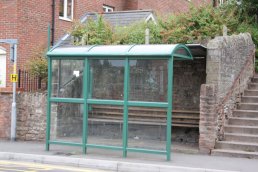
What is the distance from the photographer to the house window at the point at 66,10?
22031mm

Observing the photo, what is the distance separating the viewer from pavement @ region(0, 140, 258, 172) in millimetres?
11031

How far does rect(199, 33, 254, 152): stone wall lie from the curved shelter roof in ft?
3.24

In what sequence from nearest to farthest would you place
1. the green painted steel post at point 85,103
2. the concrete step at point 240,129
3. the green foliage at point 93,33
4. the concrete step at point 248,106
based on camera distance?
the green painted steel post at point 85,103
the concrete step at point 240,129
the concrete step at point 248,106
the green foliage at point 93,33

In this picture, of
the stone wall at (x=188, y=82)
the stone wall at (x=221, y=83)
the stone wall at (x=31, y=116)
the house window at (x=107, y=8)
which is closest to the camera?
the stone wall at (x=221, y=83)

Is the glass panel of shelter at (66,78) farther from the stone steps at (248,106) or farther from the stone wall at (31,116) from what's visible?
the stone steps at (248,106)

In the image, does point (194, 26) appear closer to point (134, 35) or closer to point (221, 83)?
point (134, 35)

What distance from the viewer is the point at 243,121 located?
14.1 metres

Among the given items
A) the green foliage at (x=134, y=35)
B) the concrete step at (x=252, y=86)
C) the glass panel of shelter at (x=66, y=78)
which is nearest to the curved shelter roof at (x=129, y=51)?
the glass panel of shelter at (x=66, y=78)

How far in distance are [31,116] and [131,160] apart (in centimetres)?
531

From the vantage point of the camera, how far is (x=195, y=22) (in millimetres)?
17578

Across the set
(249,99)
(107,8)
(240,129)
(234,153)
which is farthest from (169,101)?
(107,8)

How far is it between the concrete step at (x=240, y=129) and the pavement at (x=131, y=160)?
46.2 inches

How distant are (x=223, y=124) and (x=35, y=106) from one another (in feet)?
20.3

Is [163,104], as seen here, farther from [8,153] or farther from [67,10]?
[67,10]
